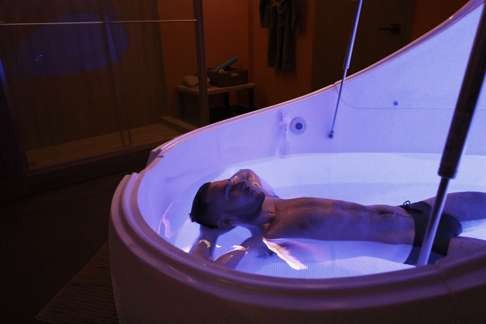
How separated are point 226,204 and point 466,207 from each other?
32.7 inches

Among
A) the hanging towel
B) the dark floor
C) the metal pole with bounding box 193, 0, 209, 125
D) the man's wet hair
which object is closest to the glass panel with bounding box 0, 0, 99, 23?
the metal pole with bounding box 193, 0, 209, 125

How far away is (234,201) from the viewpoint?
112cm

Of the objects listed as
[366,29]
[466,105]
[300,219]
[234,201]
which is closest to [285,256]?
[300,219]

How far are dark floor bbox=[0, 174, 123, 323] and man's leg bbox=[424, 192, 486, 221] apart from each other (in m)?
1.49

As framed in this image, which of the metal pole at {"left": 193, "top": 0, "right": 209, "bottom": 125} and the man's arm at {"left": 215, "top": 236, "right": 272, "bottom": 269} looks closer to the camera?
the man's arm at {"left": 215, "top": 236, "right": 272, "bottom": 269}

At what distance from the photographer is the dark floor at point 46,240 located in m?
1.40

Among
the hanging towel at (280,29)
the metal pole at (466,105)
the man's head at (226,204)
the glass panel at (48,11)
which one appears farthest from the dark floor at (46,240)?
the hanging towel at (280,29)

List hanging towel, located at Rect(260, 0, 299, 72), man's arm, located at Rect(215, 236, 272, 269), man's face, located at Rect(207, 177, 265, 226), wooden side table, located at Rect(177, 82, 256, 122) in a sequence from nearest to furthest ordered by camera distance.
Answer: man's arm, located at Rect(215, 236, 272, 269) < man's face, located at Rect(207, 177, 265, 226) < wooden side table, located at Rect(177, 82, 256, 122) < hanging towel, located at Rect(260, 0, 299, 72)

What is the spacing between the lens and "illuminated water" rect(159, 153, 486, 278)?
1.12 m

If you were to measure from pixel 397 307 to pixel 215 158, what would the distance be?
110cm

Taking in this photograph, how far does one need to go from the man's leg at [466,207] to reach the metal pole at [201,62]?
6.33 feet

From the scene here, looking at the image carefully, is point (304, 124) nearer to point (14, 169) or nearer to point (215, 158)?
point (215, 158)

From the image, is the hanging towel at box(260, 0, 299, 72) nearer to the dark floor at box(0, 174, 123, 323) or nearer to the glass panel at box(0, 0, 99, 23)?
the glass panel at box(0, 0, 99, 23)

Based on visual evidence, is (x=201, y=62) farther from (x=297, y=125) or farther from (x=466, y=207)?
(x=466, y=207)
